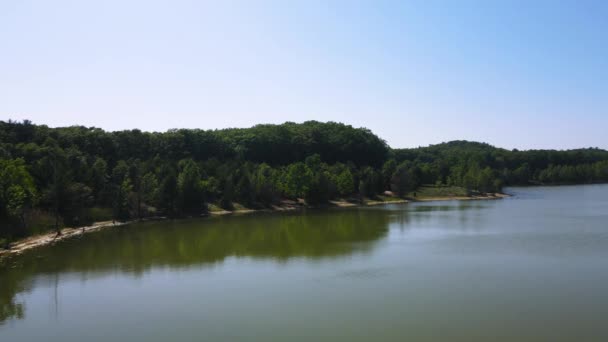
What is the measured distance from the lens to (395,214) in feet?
172

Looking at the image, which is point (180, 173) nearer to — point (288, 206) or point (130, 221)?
point (130, 221)

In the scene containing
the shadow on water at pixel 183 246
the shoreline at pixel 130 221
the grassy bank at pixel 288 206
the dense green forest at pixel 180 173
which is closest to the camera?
the shadow on water at pixel 183 246

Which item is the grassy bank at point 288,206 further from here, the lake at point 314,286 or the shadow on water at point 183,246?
the lake at point 314,286

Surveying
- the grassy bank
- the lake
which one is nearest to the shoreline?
the grassy bank

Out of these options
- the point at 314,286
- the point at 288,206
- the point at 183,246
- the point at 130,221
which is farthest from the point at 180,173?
the point at 314,286

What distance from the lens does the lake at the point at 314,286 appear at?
16.0 m

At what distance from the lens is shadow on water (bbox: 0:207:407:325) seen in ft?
82.1

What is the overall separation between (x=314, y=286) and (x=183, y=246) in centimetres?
1442

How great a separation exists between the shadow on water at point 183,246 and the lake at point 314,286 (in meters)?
0.14

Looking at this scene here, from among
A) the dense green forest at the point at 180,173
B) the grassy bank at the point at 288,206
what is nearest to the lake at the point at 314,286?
the grassy bank at the point at 288,206

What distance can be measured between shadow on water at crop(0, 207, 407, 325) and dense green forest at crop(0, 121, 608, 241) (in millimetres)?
4101

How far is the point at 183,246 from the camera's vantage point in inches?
1288

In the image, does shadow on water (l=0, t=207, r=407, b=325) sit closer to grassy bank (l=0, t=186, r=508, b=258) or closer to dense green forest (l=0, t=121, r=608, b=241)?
grassy bank (l=0, t=186, r=508, b=258)

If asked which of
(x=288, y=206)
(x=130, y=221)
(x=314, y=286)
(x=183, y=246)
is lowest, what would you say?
(x=314, y=286)
